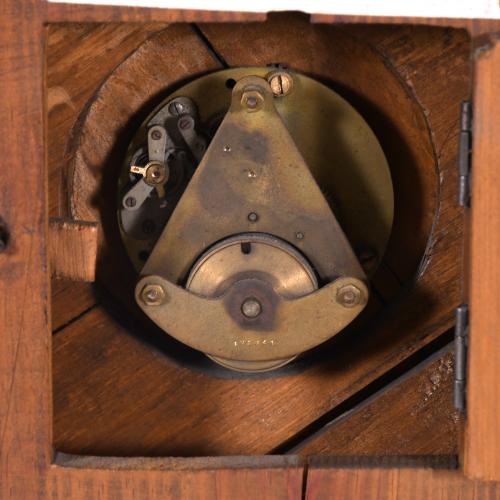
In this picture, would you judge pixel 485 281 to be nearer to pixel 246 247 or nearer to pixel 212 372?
pixel 246 247

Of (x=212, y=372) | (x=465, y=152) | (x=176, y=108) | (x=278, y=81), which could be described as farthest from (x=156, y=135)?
(x=465, y=152)

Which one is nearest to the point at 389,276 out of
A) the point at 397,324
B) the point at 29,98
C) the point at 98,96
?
the point at 397,324

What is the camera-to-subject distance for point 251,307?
1.47 metres

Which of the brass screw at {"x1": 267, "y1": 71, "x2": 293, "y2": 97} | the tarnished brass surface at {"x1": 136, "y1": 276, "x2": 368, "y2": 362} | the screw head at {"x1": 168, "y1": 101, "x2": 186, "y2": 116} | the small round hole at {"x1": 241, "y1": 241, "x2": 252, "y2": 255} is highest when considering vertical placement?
the brass screw at {"x1": 267, "y1": 71, "x2": 293, "y2": 97}

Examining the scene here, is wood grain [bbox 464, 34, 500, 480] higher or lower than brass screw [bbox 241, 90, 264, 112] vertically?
lower

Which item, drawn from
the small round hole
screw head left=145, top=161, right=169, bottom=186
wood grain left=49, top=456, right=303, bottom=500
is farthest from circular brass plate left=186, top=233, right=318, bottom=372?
wood grain left=49, top=456, right=303, bottom=500

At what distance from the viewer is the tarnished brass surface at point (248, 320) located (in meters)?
1.48

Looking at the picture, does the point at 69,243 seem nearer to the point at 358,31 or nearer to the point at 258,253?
the point at 258,253

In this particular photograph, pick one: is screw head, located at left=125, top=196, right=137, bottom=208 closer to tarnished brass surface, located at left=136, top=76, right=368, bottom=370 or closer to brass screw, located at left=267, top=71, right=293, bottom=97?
tarnished brass surface, located at left=136, top=76, right=368, bottom=370

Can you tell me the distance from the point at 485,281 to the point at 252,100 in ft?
1.18

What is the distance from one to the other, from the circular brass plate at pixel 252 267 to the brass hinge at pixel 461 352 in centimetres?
23

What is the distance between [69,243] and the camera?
1.36m

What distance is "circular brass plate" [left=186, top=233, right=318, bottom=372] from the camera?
4.87 ft

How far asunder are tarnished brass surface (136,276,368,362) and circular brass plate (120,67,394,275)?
122 mm
